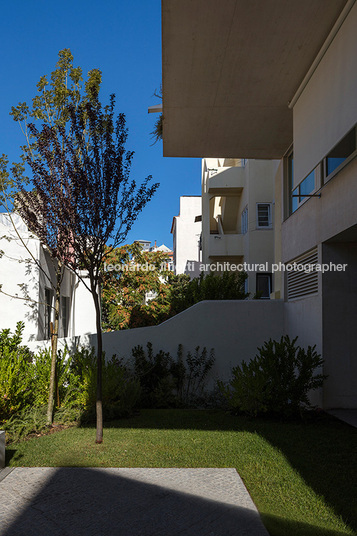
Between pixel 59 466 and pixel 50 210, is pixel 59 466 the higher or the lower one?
the lower one

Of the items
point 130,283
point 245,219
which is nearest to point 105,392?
point 130,283

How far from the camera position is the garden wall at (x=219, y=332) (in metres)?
11.8

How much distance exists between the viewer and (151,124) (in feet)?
48.8

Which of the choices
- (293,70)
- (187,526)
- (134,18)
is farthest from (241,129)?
(187,526)

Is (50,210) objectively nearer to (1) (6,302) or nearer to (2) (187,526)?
(1) (6,302)

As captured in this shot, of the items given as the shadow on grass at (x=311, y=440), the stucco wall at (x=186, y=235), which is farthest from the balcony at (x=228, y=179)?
the stucco wall at (x=186, y=235)

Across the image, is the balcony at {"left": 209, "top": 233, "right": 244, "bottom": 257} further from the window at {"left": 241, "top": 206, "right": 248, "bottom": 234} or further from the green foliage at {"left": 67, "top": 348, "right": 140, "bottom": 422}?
the green foliage at {"left": 67, "top": 348, "right": 140, "bottom": 422}

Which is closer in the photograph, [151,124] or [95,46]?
[95,46]

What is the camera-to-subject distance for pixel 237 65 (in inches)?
367

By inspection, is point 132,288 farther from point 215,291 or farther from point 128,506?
point 128,506

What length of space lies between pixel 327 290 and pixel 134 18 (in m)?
8.07

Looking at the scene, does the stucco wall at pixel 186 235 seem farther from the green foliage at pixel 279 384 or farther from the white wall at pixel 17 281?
the green foliage at pixel 279 384

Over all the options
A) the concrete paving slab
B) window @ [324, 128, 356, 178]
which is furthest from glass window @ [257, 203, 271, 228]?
the concrete paving slab

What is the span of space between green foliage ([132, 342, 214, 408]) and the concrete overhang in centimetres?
530
